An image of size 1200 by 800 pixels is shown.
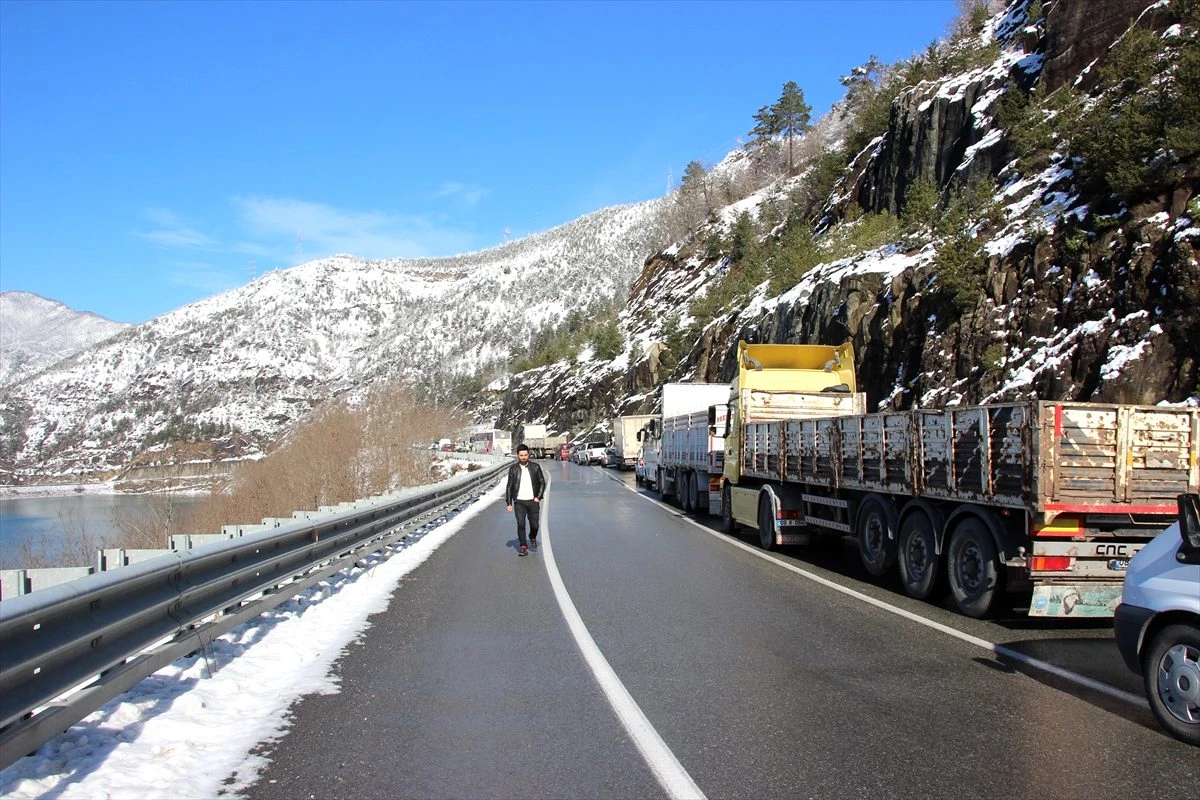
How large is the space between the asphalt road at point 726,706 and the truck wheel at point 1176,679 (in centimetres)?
11

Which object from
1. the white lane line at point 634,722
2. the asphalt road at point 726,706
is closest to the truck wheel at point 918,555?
the asphalt road at point 726,706

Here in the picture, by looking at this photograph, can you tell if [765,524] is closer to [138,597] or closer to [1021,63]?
[138,597]

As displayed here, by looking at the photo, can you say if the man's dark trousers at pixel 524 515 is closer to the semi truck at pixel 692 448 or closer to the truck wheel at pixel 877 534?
the truck wheel at pixel 877 534

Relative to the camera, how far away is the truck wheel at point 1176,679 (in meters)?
4.89

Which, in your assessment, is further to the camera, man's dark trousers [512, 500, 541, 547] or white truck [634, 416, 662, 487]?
white truck [634, 416, 662, 487]

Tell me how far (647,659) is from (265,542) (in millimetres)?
3403

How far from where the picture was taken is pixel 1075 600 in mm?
7703

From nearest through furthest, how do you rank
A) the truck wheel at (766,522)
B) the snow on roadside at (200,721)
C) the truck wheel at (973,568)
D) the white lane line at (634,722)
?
the snow on roadside at (200,721) → the white lane line at (634,722) → the truck wheel at (973,568) → the truck wheel at (766,522)

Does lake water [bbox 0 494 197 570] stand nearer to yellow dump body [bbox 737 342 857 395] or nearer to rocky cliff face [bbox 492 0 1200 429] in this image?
yellow dump body [bbox 737 342 857 395]

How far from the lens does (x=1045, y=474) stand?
294 inches

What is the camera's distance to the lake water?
24.6m

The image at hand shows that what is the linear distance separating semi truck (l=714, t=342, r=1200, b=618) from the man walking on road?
4.46 m

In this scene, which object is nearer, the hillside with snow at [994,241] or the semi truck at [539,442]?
the hillside with snow at [994,241]

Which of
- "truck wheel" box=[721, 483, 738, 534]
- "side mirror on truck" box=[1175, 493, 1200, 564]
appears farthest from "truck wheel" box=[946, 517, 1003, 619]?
"truck wheel" box=[721, 483, 738, 534]
